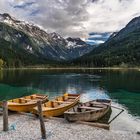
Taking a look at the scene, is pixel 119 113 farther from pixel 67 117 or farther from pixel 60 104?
pixel 67 117

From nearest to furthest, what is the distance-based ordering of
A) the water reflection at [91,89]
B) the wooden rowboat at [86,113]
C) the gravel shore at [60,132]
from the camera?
the gravel shore at [60,132] < the wooden rowboat at [86,113] < the water reflection at [91,89]

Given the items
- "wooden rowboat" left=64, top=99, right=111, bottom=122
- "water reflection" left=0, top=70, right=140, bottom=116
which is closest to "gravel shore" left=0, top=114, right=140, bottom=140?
"wooden rowboat" left=64, top=99, right=111, bottom=122

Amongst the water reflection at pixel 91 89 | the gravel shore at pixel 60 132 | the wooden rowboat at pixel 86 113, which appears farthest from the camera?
the water reflection at pixel 91 89

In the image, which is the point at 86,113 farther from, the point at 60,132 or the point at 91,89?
the point at 91,89

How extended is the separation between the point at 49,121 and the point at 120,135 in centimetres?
1046

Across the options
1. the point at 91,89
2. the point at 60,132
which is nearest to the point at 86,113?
the point at 60,132

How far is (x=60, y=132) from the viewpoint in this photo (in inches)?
1170

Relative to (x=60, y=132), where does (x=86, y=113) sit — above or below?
above

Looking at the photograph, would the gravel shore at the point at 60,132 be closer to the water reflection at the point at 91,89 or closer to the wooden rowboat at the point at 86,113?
the wooden rowboat at the point at 86,113

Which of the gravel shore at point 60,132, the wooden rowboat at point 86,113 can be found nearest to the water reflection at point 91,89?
the wooden rowboat at point 86,113

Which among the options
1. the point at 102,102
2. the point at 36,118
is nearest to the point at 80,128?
the point at 36,118

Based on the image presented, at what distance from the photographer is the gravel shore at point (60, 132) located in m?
28.0

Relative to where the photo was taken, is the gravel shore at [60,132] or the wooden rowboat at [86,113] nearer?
the gravel shore at [60,132]

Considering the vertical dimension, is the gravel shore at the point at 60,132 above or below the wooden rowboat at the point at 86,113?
below
